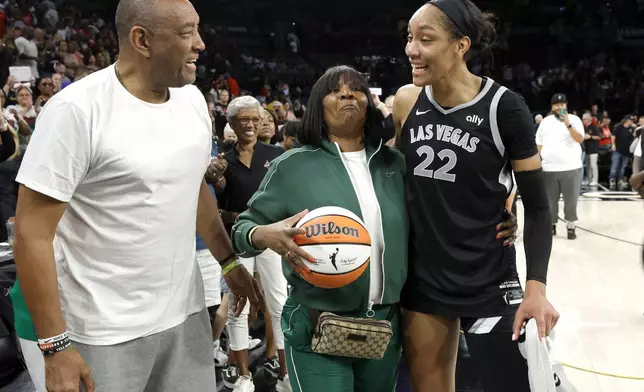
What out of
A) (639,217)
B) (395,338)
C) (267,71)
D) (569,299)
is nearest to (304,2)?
(267,71)

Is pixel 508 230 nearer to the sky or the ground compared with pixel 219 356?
nearer to the sky

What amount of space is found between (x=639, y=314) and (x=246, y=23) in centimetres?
1752

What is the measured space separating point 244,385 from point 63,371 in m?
2.44

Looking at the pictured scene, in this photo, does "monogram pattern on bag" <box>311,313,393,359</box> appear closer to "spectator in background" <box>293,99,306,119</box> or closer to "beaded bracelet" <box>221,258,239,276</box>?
"beaded bracelet" <box>221,258,239,276</box>

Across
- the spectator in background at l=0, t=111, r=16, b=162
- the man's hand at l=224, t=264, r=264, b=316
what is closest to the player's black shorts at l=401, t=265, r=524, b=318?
the man's hand at l=224, t=264, r=264, b=316

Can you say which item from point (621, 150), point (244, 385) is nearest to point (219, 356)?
point (244, 385)

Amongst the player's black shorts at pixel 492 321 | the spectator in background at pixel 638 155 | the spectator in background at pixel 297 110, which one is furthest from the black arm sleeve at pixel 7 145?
the spectator in background at pixel 297 110

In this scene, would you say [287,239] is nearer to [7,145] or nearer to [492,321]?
[492,321]

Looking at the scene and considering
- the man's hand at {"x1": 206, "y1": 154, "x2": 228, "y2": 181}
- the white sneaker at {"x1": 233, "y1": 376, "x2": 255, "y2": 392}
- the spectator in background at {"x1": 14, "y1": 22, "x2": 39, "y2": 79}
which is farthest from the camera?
the spectator in background at {"x1": 14, "y1": 22, "x2": 39, "y2": 79}

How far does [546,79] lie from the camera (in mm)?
19484

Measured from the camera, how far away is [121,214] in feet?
5.48

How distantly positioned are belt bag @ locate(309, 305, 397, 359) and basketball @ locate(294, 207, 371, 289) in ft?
0.46

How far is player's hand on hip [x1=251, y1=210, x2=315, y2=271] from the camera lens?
2.02m

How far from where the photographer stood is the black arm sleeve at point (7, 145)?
4984mm
